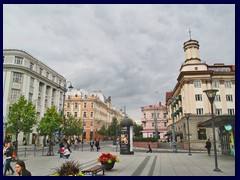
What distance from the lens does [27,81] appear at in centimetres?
4684

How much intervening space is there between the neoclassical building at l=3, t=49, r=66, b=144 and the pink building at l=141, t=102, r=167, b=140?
121ft

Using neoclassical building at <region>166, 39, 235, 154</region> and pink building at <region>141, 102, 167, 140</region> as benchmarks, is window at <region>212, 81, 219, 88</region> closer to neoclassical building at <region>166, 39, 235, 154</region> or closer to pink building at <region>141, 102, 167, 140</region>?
neoclassical building at <region>166, 39, 235, 154</region>

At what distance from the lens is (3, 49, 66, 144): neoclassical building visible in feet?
144

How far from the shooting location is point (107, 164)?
12227 mm

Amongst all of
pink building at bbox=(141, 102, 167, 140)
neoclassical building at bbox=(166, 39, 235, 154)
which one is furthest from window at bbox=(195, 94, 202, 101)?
pink building at bbox=(141, 102, 167, 140)

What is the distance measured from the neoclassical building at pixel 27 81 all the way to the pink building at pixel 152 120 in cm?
3687

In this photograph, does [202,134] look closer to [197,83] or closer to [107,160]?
[197,83]

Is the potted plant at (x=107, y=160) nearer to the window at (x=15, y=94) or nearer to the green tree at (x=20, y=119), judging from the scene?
the green tree at (x=20, y=119)

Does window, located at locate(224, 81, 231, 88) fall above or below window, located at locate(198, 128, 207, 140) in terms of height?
above

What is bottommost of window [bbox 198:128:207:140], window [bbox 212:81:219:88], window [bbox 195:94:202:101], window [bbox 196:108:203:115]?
window [bbox 198:128:207:140]

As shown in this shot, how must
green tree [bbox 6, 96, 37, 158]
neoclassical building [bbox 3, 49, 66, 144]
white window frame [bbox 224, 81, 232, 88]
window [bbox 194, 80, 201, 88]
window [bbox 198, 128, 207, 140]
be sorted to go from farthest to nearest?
1. neoclassical building [bbox 3, 49, 66, 144]
2. white window frame [bbox 224, 81, 232, 88]
3. window [bbox 194, 80, 201, 88]
4. window [bbox 198, 128, 207, 140]
5. green tree [bbox 6, 96, 37, 158]

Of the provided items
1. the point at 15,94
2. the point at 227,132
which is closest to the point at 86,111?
the point at 15,94

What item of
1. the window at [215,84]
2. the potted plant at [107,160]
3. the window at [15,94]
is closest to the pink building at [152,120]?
the window at [215,84]

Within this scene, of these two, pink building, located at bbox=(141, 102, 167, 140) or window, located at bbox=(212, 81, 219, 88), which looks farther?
pink building, located at bbox=(141, 102, 167, 140)
